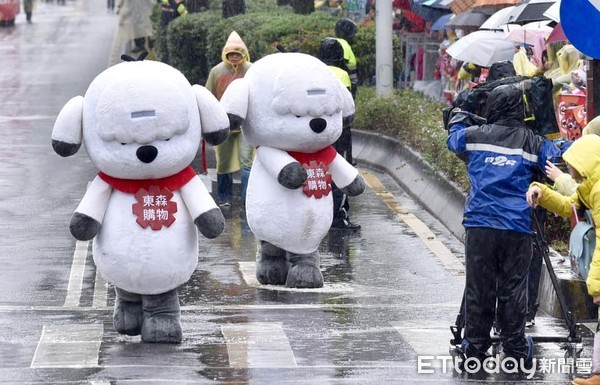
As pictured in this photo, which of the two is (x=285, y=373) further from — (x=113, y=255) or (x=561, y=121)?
(x=561, y=121)

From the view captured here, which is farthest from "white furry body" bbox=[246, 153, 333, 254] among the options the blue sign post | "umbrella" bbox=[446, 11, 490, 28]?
"umbrella" bbox=[446, 11, 490, 28]

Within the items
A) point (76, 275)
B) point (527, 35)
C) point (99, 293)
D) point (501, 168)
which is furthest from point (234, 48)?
point (501, 168)

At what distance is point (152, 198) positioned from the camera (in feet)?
32.9

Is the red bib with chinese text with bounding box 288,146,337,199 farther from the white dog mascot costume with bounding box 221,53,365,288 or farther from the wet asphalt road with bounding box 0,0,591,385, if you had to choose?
the wet asphalt road with bounding box 0,0,591,385

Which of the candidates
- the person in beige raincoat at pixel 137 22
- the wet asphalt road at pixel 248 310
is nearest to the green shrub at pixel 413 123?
the wet asphalt road at pixel 248 310

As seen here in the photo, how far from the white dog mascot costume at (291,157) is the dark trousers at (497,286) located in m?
2.80

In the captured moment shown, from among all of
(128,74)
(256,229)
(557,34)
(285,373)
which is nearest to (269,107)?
(256,229)

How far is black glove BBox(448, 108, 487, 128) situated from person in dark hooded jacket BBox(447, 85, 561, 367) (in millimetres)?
110

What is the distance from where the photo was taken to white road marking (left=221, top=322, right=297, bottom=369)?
942 cm

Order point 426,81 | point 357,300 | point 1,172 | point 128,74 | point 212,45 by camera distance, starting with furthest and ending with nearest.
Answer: point 212,45 → point 426,81 → point 1,172 → point 357,300 → point 128,74

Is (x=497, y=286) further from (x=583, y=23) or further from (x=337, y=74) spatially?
(x=337, y=74)

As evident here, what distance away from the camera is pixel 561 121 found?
1504 cm

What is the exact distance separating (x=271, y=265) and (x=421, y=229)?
10.2ft

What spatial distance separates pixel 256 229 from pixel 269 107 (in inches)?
39.1
